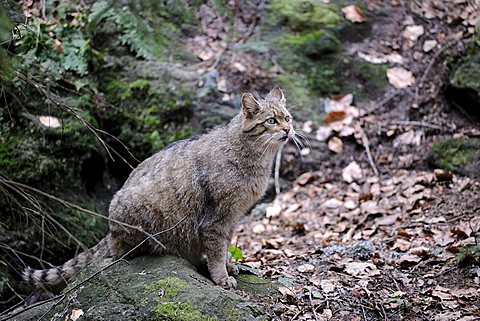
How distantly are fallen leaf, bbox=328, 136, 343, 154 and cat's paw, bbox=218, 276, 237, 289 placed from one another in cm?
430

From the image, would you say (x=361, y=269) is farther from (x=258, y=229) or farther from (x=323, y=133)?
(x=323, y=133)

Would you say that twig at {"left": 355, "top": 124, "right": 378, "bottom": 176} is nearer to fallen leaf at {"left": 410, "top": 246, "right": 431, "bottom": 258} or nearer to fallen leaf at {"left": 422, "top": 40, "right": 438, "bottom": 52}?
fallen leaf at {"left": 422, "top": 40, "right": 438, "bottom": 52}

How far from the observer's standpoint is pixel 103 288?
14.2 feet

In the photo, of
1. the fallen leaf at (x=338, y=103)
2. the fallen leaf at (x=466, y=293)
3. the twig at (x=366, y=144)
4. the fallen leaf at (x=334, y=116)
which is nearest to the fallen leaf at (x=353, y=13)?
the fallen leaf at (x=338, y=103)

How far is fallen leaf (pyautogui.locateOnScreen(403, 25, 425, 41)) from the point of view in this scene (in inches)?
367

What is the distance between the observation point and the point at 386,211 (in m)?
6.98

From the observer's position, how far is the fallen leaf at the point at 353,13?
31.8 feet

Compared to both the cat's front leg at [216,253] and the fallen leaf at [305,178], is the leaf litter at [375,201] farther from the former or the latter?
the cat's front leg at [216,253]

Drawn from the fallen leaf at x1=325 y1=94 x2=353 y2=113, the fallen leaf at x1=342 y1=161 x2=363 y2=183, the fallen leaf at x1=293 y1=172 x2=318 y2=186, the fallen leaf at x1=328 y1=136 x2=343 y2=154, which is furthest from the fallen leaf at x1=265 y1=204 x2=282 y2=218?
the fallen leaf at x1=325 y1=94 x2=353 y2=113

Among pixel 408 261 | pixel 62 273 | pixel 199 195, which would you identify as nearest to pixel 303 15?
pixel 408 261

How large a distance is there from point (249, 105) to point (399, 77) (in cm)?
475

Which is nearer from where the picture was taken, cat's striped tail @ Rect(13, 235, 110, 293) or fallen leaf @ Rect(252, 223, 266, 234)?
cat's striped tail @ Rect(13, 235, 110, 293)

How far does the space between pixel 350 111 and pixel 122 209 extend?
505 cm

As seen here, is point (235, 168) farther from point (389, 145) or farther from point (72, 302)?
point (389, 145)
